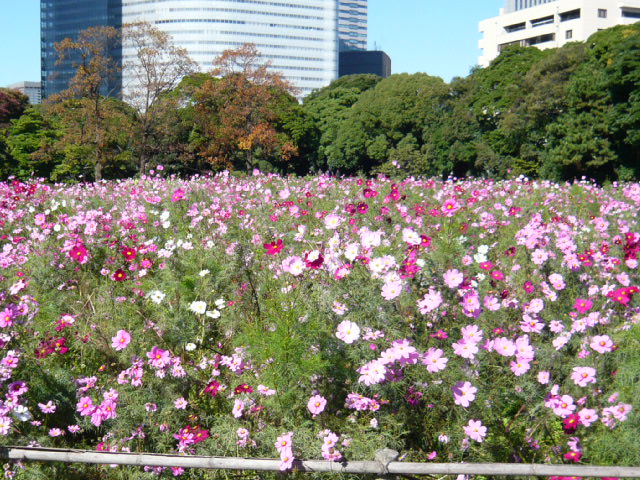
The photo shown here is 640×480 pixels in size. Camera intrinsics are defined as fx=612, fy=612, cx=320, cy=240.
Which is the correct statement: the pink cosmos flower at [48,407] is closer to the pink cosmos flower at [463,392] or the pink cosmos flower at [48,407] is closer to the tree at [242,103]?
the pink cosmos flower at [463,392]

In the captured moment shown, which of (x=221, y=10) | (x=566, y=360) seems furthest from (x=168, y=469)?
(x=221, y=10)

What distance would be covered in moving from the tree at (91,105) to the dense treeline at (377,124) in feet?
0.22

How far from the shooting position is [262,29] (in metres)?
110

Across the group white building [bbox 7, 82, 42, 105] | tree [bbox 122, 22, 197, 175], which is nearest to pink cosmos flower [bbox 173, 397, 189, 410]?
tree [bbox 122, 22, 197, 175]

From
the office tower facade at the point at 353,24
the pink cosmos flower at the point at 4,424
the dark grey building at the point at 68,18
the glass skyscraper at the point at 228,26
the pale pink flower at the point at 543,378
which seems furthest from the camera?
the office tower facade at the point at 353,24

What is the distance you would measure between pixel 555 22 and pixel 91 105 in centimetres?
5095

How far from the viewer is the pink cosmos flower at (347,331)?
238cm

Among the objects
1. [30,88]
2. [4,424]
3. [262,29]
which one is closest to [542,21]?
[262,29]

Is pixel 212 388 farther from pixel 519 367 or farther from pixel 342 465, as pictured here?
pixel 519 367

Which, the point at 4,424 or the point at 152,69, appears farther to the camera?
the point at 152,69

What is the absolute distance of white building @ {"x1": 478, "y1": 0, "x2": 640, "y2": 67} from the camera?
57188 mm

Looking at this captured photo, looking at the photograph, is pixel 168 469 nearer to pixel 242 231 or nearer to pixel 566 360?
pixel 566 360

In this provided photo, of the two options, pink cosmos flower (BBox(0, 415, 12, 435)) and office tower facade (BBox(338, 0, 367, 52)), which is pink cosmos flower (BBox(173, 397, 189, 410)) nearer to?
pink cosmos flower (BBox(0, 415, 12, 435))

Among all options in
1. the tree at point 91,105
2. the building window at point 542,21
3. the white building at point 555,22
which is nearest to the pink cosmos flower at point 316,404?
the tree at point 91,105
